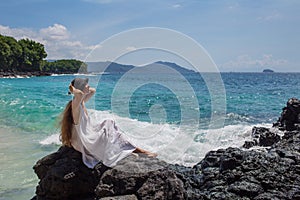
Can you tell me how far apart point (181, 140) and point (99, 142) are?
8694mm

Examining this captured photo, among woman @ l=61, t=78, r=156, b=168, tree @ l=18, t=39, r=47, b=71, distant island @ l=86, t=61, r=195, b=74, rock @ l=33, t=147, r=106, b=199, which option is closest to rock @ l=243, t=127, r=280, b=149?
distant island @ l=86, t=61, r=195, b=74

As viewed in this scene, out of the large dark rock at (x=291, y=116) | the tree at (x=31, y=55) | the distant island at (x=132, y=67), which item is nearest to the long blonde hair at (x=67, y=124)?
the distant island at (x=132, y=67)

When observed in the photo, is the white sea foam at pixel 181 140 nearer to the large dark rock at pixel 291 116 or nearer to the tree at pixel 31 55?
the large dark rock at pixel 291 116

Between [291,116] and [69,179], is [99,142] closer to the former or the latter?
[69,179]

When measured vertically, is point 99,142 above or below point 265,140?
above

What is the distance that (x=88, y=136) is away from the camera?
4.68m

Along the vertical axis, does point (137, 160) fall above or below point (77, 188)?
above

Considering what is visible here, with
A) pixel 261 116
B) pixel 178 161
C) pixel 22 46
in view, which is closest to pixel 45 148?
pixel 178 161

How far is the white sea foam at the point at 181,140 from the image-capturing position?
33.1 ft

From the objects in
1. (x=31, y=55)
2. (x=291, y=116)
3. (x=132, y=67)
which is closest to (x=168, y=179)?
(x=132, y=67)

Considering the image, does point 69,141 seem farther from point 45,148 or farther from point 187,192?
point 45,148

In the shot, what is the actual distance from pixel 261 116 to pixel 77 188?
66.0 ft

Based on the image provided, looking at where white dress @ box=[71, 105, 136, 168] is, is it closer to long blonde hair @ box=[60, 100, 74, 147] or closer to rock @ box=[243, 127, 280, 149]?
long blonde hair @ box=[60, 100, 74, 147]

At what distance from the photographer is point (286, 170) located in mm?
4855
